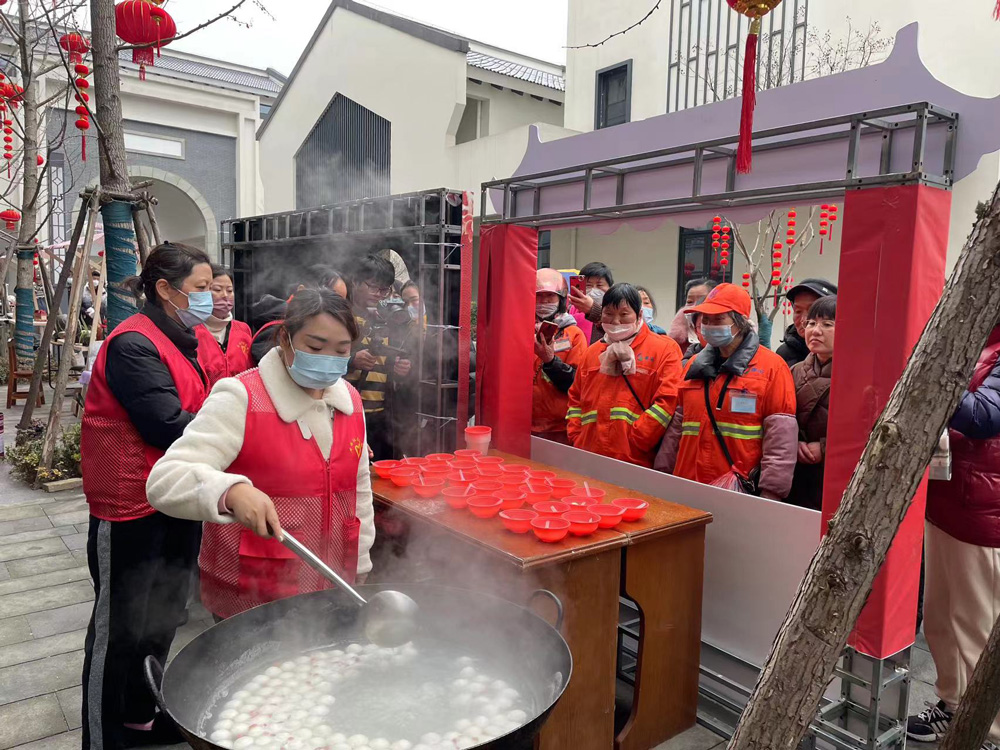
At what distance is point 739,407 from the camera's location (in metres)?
3.43

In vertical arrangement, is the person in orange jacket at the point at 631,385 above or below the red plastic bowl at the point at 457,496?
above

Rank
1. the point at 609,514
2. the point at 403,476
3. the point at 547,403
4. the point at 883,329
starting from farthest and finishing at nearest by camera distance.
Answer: the point at 547,403, the point at 403,476, the point at 609,514, the point at 883,329

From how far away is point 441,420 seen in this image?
5.04m

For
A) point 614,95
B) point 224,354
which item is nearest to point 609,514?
point 224,354

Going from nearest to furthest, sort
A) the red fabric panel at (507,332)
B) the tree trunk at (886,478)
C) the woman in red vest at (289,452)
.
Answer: the tree trunk at (886,478) → the woman in red vest at (289,452) → the red fabric panel at (507,332)

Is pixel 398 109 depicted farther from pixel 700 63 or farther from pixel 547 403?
pixel 547 403

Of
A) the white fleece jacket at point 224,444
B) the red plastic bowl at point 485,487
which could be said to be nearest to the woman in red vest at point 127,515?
the white fleece jacket at point 224,444

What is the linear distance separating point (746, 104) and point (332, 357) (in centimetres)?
169

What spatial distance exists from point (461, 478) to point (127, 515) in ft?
4.67

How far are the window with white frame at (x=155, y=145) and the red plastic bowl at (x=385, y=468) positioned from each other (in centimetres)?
1945

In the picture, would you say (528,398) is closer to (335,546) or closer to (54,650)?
(335,546)

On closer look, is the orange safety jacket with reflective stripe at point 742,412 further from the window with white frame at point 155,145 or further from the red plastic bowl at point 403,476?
the window with white frame at point 155,145

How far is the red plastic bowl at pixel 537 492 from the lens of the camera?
3.13 metres

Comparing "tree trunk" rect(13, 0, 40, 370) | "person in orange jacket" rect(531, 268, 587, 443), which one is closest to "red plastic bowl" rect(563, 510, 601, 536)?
"person in orange jacket" rect(531, 268, 587, 443)
